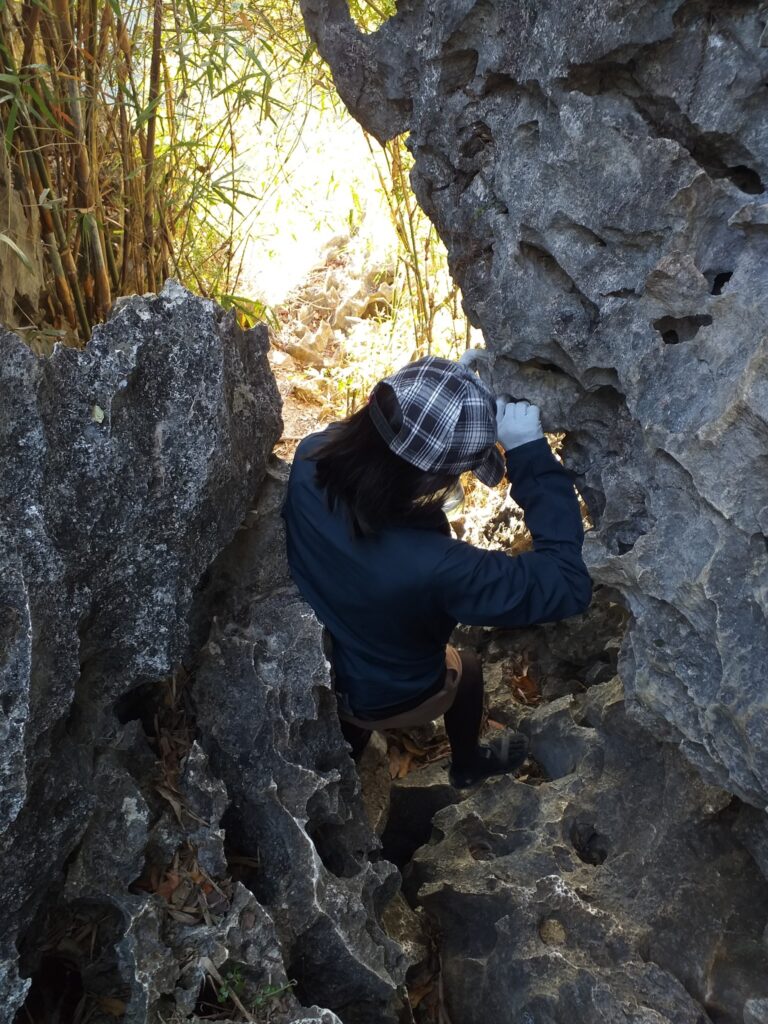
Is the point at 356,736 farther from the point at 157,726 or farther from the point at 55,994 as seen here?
the point at 55,994

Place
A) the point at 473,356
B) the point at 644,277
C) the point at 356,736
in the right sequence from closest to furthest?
1. the point at 644,277
2. the point at 473,356
3. the point at 356,736

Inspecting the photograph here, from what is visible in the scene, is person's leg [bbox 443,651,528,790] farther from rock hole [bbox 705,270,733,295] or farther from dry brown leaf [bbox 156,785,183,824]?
rock hole [bbox 705,270,733,295]

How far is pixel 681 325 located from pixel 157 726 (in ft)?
4.18

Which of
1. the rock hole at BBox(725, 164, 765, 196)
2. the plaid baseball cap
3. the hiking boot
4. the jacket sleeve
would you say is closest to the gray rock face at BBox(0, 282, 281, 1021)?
the plaid baseball cap

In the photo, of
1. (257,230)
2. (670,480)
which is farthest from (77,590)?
(257,230)

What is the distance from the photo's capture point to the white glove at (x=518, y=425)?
1982 mm

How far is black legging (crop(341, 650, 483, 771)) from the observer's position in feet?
7.63

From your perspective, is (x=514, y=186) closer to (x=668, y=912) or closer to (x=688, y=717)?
(x=688, y=717)

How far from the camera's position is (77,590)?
160cm

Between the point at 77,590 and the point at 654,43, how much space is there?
1.40 m

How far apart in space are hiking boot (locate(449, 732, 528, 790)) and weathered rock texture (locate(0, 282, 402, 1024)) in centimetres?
46

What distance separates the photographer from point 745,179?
5.75 feet

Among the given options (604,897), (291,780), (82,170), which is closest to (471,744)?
(604,897)

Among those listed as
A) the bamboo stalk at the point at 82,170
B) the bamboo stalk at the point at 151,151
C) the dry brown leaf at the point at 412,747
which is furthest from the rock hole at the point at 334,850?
the bamboo stalk at the point at 151,151
